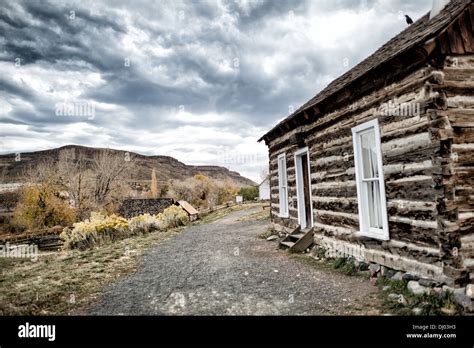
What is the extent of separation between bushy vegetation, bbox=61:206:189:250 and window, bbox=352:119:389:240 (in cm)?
1086

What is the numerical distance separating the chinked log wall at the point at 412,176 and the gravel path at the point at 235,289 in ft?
3.27

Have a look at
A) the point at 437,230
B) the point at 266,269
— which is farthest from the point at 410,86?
the point at 266,269

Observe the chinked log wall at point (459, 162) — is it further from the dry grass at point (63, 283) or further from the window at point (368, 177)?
the dry grass at point (63, 283)

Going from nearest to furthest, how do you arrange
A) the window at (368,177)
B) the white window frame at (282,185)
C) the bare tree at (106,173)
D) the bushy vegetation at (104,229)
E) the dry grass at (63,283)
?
the dry grass at (63,283) < the window at (368,177) < the white window frame at (282,185) < the bushy vegetation at (104,229) < the bare tree at (106,173)

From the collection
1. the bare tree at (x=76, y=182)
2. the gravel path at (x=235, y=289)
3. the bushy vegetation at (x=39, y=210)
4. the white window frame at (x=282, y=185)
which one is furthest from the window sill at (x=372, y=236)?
the bare tree at (x=76, y=182)

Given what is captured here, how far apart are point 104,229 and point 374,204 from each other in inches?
458

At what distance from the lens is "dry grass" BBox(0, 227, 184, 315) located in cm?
498

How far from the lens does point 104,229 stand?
13.1 m

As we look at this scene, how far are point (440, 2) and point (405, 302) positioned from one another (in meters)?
6.36

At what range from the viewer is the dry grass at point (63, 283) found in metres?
4.98

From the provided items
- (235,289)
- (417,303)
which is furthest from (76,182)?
(417,303)

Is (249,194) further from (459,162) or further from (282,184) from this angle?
(459,162)

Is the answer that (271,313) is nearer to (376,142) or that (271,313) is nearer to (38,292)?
(376,142)

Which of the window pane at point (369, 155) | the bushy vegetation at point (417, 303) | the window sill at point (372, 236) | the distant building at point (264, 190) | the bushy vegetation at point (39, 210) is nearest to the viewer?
the bushy vegetation at point (417, 303)
